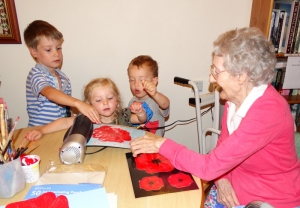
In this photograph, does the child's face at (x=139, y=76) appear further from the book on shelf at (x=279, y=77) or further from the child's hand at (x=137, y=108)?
the book on shelf at (x=279, y=77)

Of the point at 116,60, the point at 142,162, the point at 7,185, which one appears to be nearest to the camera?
the point at 7,185

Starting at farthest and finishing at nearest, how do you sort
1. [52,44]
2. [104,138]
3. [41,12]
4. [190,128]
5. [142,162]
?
[190,128], [41,12], [52,44], [104,138], [142,162]

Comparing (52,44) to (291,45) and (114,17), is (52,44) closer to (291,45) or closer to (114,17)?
(114,17)

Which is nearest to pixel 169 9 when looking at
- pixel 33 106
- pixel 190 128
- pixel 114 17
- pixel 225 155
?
pixel 114 17

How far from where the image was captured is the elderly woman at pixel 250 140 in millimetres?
903

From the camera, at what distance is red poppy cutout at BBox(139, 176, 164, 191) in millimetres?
917

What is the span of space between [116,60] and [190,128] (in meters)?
0.94

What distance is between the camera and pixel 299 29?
6.08 ft

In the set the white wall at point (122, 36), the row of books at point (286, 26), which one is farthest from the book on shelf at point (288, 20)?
the white wall at point (122, 36)

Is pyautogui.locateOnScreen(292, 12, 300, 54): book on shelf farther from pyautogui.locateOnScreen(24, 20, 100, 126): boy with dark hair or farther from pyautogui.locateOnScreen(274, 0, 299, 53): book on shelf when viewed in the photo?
pyautogui.locateOnScreen(24, 20, 100, 126): boy with dark hair

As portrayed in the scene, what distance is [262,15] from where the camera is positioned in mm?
1830

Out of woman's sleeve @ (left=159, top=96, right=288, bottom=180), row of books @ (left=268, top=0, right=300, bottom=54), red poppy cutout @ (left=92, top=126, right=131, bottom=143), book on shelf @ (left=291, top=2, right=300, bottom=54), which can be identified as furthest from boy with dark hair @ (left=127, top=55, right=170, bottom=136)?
book on shelf @ (left=291, top=2, right=300, bottom=54)

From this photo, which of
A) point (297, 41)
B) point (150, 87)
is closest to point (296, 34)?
point (297, 41)

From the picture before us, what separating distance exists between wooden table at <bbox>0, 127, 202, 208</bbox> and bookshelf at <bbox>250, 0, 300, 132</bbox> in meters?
1.37
